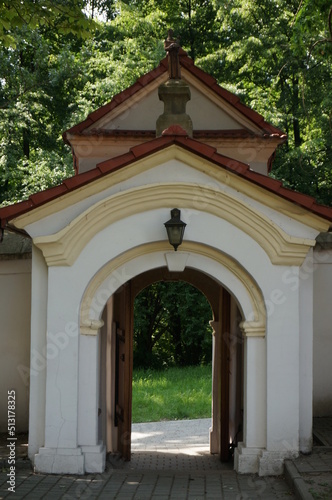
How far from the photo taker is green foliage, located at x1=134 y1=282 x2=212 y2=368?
25.1 metres

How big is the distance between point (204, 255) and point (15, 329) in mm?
3113

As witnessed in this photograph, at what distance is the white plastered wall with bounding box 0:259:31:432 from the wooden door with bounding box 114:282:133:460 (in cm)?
143

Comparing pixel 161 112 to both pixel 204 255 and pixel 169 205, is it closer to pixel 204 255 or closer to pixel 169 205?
pixel 169 205

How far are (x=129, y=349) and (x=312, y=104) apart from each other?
11656 millimetres

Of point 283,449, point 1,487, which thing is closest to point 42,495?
point 1,487

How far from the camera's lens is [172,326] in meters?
26.6

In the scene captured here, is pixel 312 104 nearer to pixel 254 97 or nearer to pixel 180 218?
pixel 254 97

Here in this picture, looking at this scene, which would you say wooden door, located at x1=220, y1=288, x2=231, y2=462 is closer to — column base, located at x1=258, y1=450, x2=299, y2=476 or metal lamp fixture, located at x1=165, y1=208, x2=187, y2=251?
column base, located at x1=258, y1=450, x2=299, y2=476

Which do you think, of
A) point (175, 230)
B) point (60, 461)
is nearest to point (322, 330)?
point (175, 230)

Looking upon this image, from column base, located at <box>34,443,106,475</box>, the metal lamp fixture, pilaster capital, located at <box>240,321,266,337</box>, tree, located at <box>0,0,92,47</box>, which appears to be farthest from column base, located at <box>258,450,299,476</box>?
tree, located at <box>0,0,92,47</box>

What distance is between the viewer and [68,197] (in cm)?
886

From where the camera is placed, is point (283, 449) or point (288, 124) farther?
point (288, 124)

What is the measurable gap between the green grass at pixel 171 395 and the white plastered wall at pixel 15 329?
6086 millimetres

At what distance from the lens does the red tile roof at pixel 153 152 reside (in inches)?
342
